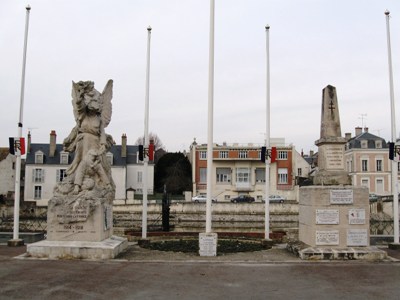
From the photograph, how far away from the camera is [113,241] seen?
13156 millimetres

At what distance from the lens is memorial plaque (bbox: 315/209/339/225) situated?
41.1 feet

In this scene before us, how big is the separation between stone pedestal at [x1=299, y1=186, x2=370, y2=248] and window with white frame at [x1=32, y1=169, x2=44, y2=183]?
4618 centimetres

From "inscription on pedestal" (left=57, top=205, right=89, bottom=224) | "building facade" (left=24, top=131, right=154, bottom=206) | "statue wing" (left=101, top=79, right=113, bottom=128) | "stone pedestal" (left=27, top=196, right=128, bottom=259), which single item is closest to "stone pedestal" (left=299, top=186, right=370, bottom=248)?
"stone pedestal" (left=27, top=196, right=128, bottom=259)

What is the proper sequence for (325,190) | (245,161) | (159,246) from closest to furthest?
1. (325,190)
2. (159,246)
3. (245,161)

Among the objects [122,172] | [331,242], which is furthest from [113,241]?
[122,172]

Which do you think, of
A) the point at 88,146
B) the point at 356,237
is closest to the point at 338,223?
the point at 356,237

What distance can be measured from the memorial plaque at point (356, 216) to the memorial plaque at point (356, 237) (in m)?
0.23

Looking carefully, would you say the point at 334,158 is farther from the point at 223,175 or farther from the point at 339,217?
the point at 223,175

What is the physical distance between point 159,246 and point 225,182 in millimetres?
46030

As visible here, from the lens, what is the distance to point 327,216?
12562mm

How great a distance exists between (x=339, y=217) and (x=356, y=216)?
506 mm

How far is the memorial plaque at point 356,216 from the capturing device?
12547mm

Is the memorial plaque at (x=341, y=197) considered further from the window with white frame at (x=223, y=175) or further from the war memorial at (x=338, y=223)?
the window with white frame at (x=223, y=175)

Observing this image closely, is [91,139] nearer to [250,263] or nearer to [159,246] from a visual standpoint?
[159,246]
